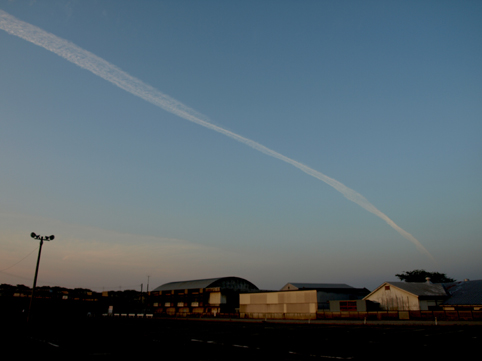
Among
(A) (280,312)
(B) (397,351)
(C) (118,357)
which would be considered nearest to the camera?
(C) (118,357)

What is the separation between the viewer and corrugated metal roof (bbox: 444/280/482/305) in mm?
63938

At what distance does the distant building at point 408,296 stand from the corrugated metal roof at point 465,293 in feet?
5.76

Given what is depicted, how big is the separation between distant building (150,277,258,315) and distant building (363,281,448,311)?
38.4 metres

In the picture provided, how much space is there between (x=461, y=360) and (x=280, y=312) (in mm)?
65679

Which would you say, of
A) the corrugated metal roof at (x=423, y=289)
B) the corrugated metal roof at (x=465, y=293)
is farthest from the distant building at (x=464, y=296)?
the corrugated metal roof at (x=423, y=289)

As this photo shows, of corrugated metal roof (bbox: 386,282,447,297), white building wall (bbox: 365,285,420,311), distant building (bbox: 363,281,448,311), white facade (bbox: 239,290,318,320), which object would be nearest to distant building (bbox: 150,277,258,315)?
white facade (bbox: 239,290,318,320)

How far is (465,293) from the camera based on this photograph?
224 feet

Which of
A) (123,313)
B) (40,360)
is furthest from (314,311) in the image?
(123,313)

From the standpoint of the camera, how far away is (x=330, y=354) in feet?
60.2

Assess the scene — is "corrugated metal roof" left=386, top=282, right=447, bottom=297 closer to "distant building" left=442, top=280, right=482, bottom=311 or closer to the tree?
"distant building" left=442, top=280, right=482, bottom=311

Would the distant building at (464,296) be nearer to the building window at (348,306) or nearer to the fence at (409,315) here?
the fence at (409,315)

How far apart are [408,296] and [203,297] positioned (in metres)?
56.6

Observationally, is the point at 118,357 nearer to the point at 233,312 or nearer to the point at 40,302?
the point at 233,312

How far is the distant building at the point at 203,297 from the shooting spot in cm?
9831
